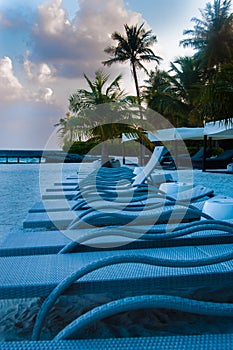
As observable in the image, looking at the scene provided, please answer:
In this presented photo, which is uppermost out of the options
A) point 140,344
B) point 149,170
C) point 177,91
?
point 177,91

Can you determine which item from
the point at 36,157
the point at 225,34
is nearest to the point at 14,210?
the point at 36,157

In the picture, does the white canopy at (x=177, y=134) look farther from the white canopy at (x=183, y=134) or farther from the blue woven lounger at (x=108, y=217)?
the blue woven lounger at (x=108, y=217)

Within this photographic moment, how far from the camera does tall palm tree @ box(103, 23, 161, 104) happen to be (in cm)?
2762

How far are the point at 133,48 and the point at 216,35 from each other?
20.2 ft

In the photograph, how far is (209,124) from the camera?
41.4 ft

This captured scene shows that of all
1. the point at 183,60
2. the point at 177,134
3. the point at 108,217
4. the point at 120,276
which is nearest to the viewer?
the point at 120,276

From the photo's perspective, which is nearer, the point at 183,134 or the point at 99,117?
the point at 99,117

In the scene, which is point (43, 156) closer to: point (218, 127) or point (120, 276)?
point (218, 127)

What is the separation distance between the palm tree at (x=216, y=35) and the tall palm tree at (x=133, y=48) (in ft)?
12.9

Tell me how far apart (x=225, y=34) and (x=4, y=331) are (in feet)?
94.4

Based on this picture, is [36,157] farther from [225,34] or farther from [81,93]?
[225,34]

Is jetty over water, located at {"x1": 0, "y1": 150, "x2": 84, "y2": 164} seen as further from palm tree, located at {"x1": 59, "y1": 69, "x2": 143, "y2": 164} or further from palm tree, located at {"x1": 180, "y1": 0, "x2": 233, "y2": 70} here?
palm tree, located at {"x1": 180, "y1": 0, "x2": 233, "y2": 70}

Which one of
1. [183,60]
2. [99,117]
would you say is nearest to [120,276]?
[99,117]

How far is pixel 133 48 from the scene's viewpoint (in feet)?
90.8
